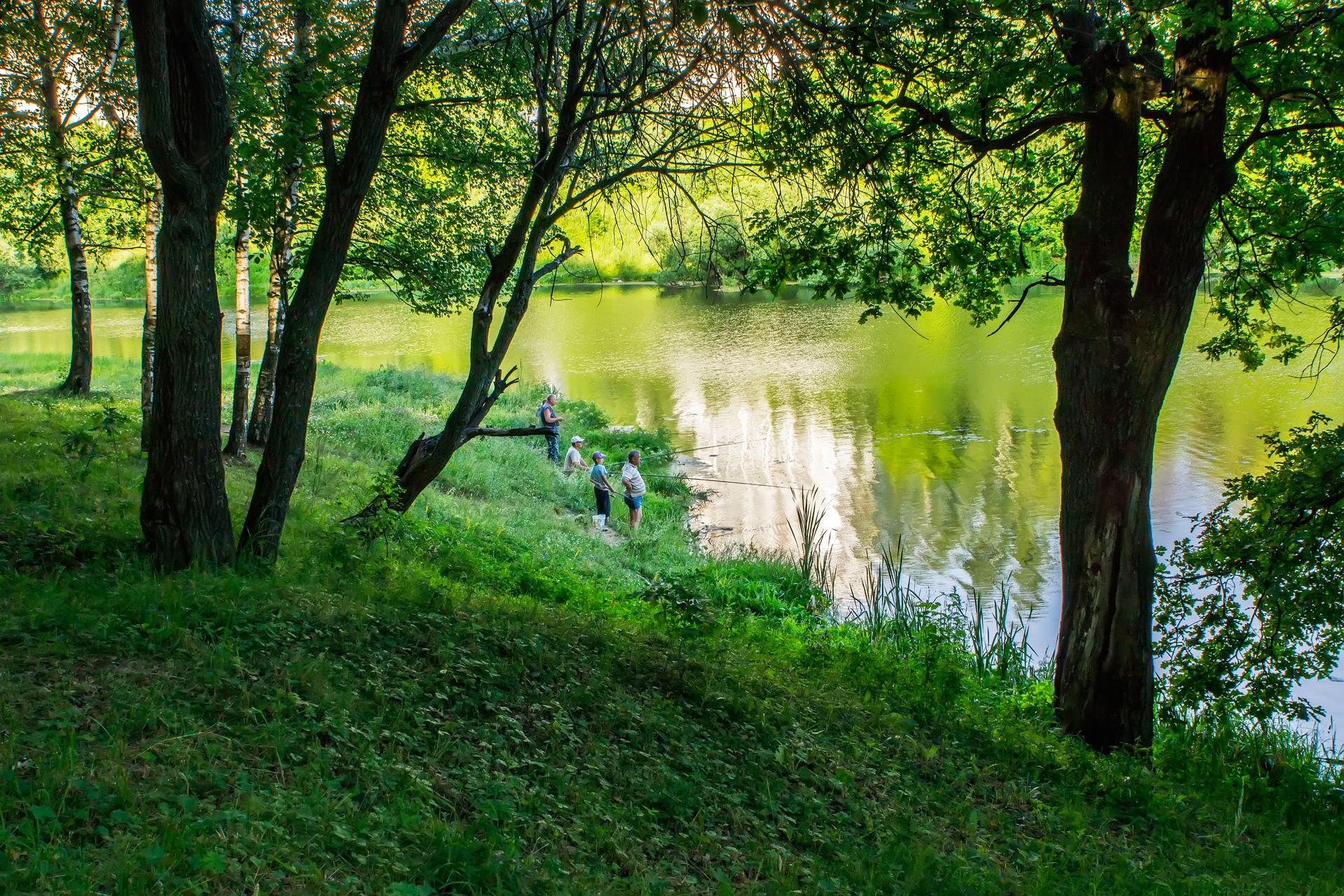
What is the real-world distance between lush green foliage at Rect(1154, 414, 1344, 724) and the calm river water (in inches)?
156

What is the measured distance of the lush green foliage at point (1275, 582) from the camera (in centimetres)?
680

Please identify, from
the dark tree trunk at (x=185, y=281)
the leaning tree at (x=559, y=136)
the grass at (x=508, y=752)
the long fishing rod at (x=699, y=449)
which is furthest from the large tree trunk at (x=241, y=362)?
the long fishing rod at (x=699, y=449)

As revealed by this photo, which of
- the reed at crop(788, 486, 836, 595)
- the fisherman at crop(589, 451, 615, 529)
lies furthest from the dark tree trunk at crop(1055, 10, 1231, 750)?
the fisherman at crop(589, 451, 615, 529)

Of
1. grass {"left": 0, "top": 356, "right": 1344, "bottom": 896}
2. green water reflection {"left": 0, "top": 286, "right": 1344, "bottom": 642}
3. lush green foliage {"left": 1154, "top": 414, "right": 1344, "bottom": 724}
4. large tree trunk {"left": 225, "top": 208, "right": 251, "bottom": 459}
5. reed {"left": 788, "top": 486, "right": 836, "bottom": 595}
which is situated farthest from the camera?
green water reflection {"left": 0, "top": 286, "right": 1344, "bottom": 642}

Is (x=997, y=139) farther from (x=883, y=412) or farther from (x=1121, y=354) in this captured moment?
(x=883, y=412)

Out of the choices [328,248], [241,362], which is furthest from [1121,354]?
[241,362]

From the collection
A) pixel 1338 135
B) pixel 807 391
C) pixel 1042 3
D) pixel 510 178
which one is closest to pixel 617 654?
pixel 1042 3

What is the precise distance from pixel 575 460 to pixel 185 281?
12.5 metres

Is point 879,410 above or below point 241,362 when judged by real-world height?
below

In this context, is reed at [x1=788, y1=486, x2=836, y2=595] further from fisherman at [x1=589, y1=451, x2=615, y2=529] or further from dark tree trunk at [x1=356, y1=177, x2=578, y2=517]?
dark tree trunk at [x1=356, y1=177, x2=578, y2=517]

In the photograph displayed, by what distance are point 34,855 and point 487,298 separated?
5932mm

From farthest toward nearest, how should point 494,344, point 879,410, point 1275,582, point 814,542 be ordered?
point 879,410 → point 814,542 → point 494,344 → point 1275,582

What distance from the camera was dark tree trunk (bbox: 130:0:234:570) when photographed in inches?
227

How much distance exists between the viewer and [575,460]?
1839cm
